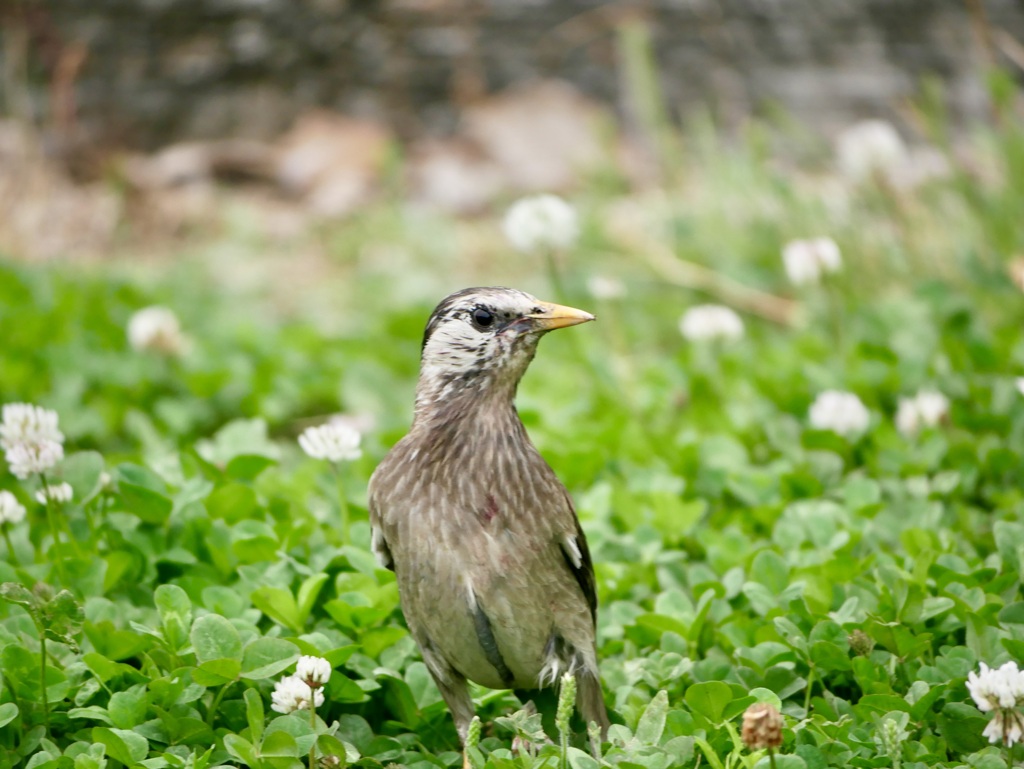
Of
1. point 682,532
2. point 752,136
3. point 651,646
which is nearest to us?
point 651,646

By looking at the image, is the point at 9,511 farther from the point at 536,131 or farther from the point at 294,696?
the point at 536,131

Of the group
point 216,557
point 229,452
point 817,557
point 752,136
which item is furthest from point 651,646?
point 752,136

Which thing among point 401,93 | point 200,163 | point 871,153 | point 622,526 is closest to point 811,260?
point 871,153

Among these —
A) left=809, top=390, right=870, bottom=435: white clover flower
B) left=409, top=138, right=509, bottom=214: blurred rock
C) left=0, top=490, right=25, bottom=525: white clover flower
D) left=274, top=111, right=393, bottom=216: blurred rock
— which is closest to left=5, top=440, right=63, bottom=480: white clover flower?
left=0, top=490, right=25, bottom=525: white clover flower

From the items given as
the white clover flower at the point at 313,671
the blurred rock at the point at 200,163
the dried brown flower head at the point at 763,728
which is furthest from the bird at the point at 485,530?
the blurred rock at the point at 200,163

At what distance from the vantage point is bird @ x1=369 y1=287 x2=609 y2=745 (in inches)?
109

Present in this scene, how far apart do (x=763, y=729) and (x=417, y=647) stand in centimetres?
103

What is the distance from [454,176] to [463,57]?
0.92 m

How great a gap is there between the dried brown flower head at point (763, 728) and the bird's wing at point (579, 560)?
75 cm

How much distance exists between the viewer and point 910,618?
292 cm

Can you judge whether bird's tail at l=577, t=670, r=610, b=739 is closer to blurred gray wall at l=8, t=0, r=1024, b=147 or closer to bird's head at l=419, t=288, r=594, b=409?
bird's head at l=419, t=288, r=594, b=409

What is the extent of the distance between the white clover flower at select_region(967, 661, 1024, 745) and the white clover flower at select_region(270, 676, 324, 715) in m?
Result: 1.31

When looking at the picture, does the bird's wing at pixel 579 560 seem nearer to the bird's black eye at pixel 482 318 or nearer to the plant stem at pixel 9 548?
the bird's black eye at pixel 482 318

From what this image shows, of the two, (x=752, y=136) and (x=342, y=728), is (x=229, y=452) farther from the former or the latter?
(x=752, y=136)
